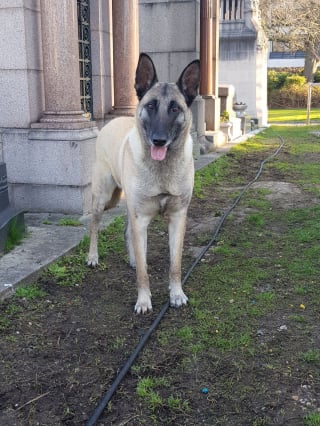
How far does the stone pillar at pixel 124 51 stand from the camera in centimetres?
816

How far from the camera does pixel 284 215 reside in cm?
698

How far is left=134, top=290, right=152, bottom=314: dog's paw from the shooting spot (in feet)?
13.2

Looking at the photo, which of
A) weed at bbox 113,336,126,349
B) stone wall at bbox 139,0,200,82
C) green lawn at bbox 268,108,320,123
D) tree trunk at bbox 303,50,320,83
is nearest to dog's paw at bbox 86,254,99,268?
weed at bbox 113,336,126,349

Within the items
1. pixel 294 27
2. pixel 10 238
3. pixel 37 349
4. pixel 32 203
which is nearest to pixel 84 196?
pixel 32 203

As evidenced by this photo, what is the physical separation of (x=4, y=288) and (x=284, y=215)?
13.3ft

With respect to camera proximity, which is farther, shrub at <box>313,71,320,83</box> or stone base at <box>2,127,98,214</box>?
shrub at <box>313,71,320,83</box>

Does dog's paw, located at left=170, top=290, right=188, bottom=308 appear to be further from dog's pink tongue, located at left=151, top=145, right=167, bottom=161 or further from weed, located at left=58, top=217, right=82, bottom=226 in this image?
weed, located at left=58, top=217, right=82, bottom=226

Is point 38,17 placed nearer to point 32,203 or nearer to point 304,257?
point 32,203

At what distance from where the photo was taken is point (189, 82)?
3957mm

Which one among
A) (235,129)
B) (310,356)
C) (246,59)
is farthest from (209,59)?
(310,356)

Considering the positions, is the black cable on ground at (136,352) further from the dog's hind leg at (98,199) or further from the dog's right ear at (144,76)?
the dog's right ear at (144,76)

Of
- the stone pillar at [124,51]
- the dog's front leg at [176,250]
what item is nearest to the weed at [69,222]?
the dog's front leg at [176,250]

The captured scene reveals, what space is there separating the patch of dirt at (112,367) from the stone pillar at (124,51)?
4.50m

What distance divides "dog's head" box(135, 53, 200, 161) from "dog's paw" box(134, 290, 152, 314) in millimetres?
1081
